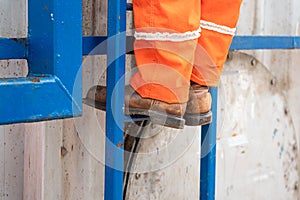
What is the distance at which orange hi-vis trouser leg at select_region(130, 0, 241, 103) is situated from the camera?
1387mm

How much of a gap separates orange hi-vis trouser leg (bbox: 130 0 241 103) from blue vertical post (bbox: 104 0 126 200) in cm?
4

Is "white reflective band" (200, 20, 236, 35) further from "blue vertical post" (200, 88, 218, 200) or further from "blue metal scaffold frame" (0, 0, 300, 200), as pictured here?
"blue metal scaffold frame" (0, 0, 300, 200)

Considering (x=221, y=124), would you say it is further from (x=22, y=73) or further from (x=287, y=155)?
(x=22, y=73)

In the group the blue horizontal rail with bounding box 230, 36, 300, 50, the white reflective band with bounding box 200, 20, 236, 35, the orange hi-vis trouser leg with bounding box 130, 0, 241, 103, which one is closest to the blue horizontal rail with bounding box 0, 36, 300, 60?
the blue horizontal rail with bounding box 230, 36, 300, 50

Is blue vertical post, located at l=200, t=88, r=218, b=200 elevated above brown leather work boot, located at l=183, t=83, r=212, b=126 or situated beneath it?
situated beneath

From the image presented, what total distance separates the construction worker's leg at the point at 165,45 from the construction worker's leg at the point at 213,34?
3.1 inches

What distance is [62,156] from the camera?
172 centimetres

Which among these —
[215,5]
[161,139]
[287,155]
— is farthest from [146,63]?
[287,155]

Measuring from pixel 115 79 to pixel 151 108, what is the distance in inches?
5.9

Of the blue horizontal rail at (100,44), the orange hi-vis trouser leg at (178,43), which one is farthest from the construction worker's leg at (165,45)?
the blue horizontal rail at (100,44)

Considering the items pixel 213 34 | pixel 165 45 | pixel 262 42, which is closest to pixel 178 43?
pixel 165 45

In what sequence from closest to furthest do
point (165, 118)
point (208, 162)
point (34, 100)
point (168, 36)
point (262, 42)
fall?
point (34, 100) < point (168, 36) < point (165, 118) < point (208, 162) < point (262, 42)

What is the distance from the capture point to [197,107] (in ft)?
5.26

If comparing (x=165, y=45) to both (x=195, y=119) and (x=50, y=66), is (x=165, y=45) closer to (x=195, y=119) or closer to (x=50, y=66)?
(x=195, y=119)
